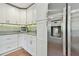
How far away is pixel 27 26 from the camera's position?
4.99ft

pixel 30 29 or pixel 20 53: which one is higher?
pixel 30 29

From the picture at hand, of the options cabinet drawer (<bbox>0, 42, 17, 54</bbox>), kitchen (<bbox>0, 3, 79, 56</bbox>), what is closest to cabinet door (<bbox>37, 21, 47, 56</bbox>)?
kitchen (<bbox>0, 3, 79, 56</bbox>)

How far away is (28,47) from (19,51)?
13 cm

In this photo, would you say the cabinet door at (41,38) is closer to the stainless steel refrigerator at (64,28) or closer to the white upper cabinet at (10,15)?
the stainless steel refrigerator at (64,28)

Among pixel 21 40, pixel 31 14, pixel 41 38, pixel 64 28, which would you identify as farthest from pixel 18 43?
pixel 64 28

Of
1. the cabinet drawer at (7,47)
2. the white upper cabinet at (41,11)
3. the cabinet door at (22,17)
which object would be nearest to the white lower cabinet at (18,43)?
the cabinet drawer at (7,47)

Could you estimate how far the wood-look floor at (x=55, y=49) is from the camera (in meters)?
1.41

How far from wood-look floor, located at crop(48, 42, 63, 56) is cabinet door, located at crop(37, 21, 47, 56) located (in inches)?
2.8

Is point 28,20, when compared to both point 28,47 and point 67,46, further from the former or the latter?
point 67,46

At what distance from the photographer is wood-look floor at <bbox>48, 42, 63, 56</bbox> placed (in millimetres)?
1412

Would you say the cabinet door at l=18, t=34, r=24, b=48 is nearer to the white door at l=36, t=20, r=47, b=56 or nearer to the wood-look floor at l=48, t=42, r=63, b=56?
the white door at l=36, t=20, r=47, b=56

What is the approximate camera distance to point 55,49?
1.46 m

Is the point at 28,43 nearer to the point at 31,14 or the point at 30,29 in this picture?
the point at 30,29

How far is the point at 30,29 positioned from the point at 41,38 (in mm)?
197
